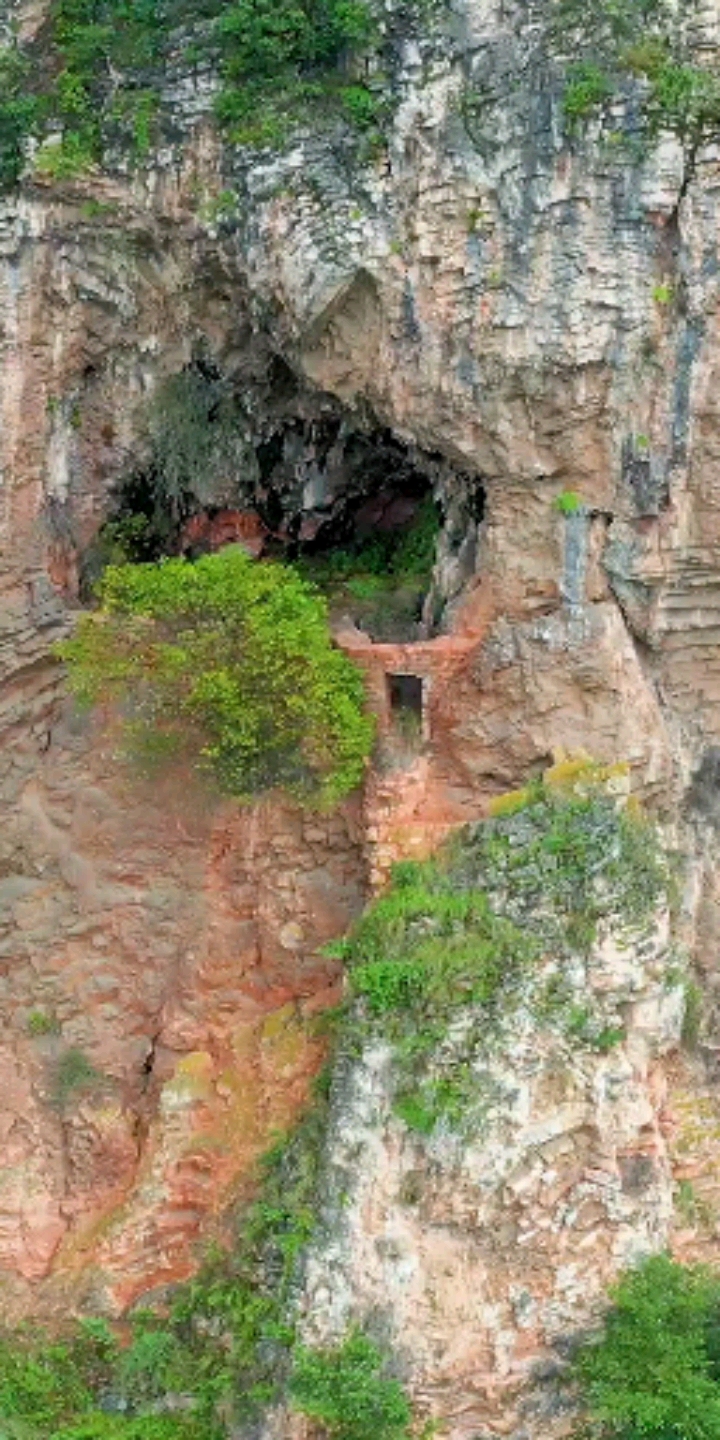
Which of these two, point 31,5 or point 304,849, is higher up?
point 31,5

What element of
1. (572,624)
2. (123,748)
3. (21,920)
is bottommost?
(21,920)

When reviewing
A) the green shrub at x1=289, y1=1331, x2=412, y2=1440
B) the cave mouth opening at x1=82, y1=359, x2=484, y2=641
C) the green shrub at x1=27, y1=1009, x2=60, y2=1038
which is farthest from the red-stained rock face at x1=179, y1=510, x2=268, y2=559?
the green shrub at x1=289, y1=1331, x2=412, y2=1440

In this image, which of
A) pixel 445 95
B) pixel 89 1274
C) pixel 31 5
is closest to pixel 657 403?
pixel 445 95

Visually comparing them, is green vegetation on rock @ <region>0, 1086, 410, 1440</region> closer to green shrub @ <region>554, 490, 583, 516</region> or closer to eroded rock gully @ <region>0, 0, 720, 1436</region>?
eroded rock gully @ <region>0, 0, 720, 1436</region>

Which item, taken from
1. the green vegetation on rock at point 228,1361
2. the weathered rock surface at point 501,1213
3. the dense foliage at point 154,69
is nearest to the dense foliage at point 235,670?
the weathered rock surface at point 501,1213

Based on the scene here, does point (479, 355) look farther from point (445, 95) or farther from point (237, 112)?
point (237, 112)
